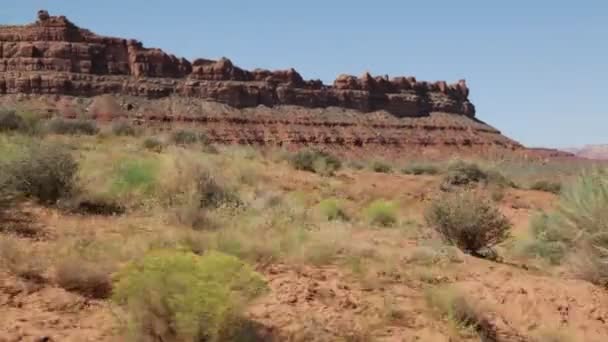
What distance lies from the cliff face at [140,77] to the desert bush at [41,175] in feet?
194

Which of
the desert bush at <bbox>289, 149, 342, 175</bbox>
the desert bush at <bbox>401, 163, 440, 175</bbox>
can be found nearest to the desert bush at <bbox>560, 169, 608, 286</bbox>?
the desert bush at <bbox>289, 149, 342, 175</bbox>

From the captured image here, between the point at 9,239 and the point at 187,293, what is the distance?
289cm

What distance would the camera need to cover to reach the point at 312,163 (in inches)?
965

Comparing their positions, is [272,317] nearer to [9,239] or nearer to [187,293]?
[187,293]

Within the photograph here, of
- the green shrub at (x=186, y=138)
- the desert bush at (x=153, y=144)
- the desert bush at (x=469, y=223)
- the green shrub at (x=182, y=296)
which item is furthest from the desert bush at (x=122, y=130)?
the green shrub at (x=182, y=296)

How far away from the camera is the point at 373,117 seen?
83.6 meters

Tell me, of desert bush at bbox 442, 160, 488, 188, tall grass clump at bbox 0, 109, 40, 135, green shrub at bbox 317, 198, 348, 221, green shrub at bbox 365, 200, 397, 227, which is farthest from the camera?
desert bush at bbox 442, 160, 488, 188

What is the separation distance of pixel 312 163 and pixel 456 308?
18.2 m

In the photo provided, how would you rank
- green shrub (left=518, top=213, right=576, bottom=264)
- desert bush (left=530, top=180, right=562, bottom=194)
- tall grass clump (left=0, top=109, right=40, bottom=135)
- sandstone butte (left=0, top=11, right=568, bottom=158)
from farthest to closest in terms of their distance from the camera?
sandstone butte (left=0, top=11, right=568, bottom=158), desert bush (left=530, top=180, right=562, bottom=194), tall grass clump (left=0, top=109, right=40, bottom=135), green shrub (left=518, top=213, right=576, bottom=264)

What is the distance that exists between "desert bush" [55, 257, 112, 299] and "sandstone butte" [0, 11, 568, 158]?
5248cm

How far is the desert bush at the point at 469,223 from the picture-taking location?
33.0 feet

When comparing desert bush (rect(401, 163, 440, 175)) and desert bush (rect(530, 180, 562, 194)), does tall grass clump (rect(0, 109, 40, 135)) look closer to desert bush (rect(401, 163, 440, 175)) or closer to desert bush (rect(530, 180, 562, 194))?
desert bush (rect(401, 163, 440, 175))

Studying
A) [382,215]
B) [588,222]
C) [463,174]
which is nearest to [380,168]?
[463,174]

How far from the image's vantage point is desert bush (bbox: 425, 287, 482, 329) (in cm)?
641
